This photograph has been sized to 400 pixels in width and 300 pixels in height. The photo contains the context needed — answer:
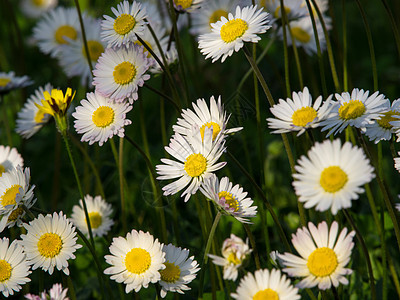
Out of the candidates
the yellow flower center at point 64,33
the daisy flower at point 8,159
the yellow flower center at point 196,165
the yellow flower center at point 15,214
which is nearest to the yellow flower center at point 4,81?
the daisy flower at point 8,159

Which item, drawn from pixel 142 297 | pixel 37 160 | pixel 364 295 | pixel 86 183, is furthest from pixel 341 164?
pixel 37 160

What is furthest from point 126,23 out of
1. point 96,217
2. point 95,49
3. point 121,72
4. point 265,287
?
point 95,49

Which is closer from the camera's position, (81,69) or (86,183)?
(86,183)

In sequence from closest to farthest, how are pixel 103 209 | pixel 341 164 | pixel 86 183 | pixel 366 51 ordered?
1. pixel 341 164
2. pixel 103 209
3. pixel 86 183
4. pixel 366 51

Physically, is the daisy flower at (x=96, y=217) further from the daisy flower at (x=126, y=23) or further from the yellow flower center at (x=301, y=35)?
the yellow flower center at (x=301, y=35)

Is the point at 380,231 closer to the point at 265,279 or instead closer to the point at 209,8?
the point at 265,279
